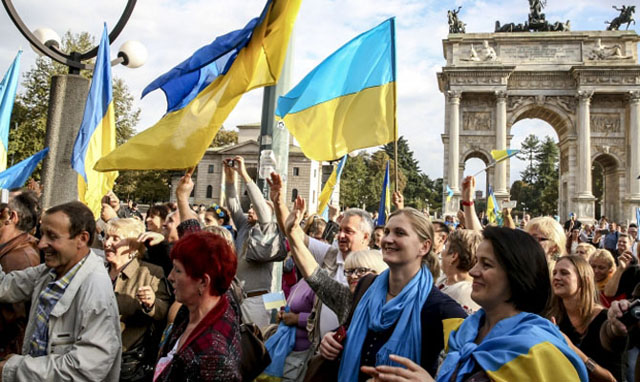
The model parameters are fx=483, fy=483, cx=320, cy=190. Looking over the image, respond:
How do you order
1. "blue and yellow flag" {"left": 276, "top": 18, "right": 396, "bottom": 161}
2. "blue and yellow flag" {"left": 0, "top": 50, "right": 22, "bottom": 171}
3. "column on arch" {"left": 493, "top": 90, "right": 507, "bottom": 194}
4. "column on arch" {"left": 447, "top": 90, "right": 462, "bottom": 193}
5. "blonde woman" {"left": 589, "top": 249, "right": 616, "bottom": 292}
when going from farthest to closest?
"column on arch" {"left": 447, "top": 90, "right": 462, "bottom": 193} → "column on arch" {"left": 493, "top": 90, "right": 507, "bottom": 194} → "blue and yellow flag" {"left": 0, "top": 50, "right": 22, "bottom": 171} → "blonde woman" {"left": 589, "top": 249, "right": 616, "bottom": 292} → "blue and yellow flag" {"left": 276, "top": 18, "right": 396, "bottom": 161}

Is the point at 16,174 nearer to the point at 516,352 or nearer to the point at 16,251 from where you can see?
the point at 16,251

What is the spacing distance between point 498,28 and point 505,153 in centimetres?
3440

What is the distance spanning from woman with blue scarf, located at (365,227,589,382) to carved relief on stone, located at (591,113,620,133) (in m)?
40.5

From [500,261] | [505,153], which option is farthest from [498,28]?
[500,261]

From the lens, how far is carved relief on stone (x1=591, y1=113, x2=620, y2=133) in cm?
3731

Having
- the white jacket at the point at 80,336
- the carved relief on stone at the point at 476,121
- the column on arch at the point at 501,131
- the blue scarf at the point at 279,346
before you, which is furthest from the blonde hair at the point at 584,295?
the carved relief on stone at the point at 476,121

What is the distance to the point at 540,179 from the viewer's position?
3661 inches

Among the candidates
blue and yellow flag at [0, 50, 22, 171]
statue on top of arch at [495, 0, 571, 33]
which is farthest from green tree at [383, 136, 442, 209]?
blue and yellow flag at [0, 50, 22, 171]

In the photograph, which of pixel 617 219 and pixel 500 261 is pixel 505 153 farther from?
pixel 617 219

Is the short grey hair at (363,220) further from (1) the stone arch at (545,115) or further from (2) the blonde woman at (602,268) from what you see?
(1) the stone arch at (545,115)

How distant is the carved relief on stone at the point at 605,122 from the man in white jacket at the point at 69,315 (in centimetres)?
4121

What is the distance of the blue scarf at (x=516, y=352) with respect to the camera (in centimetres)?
200

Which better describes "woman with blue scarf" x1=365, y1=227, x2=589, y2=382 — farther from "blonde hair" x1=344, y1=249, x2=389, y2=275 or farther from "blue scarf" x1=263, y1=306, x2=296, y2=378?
"blue scarf" x1=263, y1=306, x2=296, y2=378

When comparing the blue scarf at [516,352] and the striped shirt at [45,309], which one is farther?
the striped shirt at [45,309]
